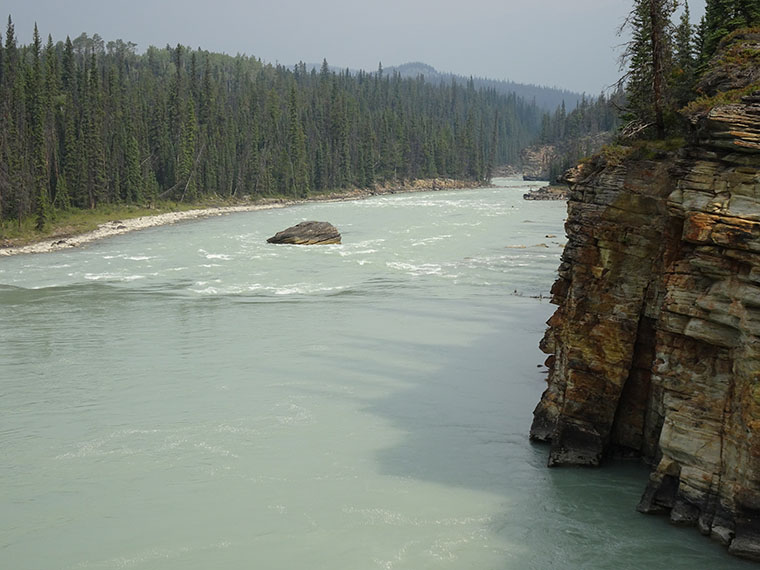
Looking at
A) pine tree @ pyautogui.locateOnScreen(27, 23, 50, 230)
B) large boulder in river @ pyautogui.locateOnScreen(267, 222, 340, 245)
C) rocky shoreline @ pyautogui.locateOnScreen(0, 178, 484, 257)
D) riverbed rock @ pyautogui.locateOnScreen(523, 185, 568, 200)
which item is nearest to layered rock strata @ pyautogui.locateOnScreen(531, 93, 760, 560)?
large boulder in river @ pyautogui.locateOnScreen(267, 222, 340, 245)

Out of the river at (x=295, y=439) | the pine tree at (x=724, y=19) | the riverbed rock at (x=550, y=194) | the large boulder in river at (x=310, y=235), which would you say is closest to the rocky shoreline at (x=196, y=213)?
the large boulder in river at (x=310, y=235)

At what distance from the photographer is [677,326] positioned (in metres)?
12.7

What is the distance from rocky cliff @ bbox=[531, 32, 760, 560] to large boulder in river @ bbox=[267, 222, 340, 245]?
40.7 m

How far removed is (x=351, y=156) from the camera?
156 m

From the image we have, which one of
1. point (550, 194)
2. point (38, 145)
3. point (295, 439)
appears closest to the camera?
point (295, 439)

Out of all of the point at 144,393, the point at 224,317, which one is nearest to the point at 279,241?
the point at 224,317

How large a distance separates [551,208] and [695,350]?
8245 cm

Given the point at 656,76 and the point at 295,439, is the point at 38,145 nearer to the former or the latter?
the point at 295,439

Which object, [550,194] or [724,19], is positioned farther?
[550,194]

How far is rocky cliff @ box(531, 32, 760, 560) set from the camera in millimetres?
11695

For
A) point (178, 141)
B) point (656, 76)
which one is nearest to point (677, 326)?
point (656, 76)

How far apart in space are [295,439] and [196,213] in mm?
77076

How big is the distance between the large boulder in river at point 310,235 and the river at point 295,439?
1844 centimetres

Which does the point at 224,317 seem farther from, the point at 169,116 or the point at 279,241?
the point at 169,116
